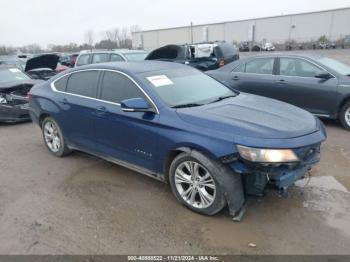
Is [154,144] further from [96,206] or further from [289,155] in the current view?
[289,155]

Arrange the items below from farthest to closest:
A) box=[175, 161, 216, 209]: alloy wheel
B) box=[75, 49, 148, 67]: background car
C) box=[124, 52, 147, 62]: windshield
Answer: box=[124, 52, 147, 62]: windshield → box=[75, 49, 148, 67]: background car → box=[175, 161, 216, 209]: alloy wheel

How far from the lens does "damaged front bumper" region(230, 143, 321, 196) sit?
10.7 feet

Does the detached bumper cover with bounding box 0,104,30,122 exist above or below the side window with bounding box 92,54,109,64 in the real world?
below

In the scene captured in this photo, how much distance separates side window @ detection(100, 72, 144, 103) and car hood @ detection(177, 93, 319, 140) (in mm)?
729

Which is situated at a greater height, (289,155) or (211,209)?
(289,155)

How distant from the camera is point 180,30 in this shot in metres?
79.8

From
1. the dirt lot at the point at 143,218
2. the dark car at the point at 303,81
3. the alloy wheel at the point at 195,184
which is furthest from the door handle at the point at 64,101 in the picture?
the dark car at the point at 303,81

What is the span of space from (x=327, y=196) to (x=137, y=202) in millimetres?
2238

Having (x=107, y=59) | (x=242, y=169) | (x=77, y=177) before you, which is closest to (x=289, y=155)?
(x=242, y=169)

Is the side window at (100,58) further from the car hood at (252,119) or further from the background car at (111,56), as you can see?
the car hood at (252,119)

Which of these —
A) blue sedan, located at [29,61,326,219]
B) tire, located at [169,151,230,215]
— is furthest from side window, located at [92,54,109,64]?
tire, located at [169,151,230,215]

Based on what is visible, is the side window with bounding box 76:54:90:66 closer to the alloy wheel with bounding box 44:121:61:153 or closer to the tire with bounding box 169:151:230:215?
the alloy wheel with bounding box 44:121:61:153

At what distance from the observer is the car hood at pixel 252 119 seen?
10.9ft

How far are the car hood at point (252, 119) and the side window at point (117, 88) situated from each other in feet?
2.39
